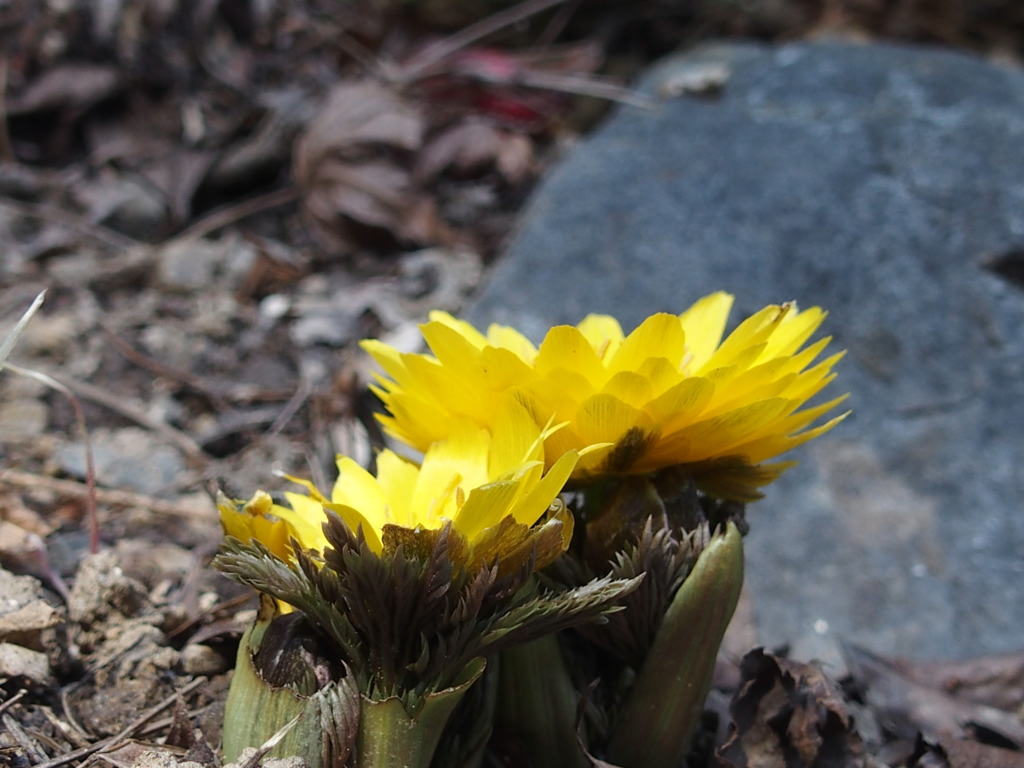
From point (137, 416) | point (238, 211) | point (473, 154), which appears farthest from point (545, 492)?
point (473, 154)

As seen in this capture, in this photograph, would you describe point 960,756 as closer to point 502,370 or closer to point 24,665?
point 502,370

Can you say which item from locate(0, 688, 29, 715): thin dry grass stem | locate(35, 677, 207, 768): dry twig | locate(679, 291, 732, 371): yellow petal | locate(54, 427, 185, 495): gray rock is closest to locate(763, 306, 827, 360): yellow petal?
locate(679, 291, 732, 371): yellow petal

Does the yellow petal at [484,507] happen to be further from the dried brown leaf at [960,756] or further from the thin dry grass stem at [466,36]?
the thin dry grass stem at [466,36]

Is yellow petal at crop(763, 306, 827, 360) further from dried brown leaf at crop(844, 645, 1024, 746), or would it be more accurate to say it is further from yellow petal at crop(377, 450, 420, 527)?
dried brown leaf at crop(844, 645, 1024, 746)

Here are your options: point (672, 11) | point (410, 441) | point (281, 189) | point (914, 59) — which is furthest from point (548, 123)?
point (410, 441)

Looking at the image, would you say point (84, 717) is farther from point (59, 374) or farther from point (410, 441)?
point (59, 374)
